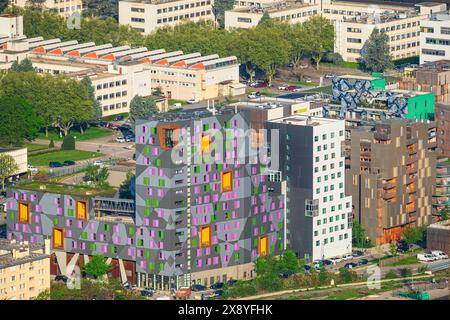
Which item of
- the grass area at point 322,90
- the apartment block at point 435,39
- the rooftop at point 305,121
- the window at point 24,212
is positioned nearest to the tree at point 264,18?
the apartment block at point 435,39

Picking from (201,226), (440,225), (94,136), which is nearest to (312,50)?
(94,136)

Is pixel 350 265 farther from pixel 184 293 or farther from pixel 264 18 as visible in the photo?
pixel 264 18

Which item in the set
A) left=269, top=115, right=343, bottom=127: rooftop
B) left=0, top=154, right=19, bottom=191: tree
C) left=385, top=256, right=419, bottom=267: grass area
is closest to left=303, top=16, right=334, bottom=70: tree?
left=0, top=154, right=19, bottom=191: tree

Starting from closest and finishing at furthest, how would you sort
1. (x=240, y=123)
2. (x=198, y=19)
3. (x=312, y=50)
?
(x=240, y=123), (x=312, y=50), (x=198, y=19)

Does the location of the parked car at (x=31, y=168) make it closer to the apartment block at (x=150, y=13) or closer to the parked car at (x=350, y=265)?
the parked car at (x=350, y=265)

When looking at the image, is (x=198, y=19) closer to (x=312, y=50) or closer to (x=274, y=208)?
(x=312, y=50)

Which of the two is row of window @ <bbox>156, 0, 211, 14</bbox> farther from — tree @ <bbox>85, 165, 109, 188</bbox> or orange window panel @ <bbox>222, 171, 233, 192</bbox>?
orange window panel @ <bbox>222, 171, 233, 192</bbox>
